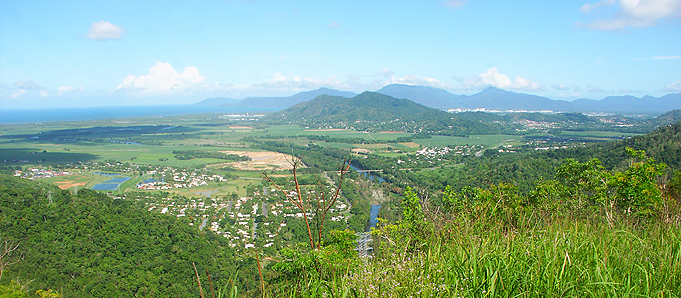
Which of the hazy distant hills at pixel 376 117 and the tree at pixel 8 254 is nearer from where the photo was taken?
the tree at pixel 8 254

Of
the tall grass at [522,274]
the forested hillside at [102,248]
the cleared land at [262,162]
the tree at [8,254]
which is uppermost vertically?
the tall grass at [522,274]

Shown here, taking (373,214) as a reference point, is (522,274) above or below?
above

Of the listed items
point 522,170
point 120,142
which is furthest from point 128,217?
point 120,142

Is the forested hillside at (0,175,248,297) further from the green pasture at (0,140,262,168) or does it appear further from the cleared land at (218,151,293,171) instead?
the green pasture at (0,140,262,168)

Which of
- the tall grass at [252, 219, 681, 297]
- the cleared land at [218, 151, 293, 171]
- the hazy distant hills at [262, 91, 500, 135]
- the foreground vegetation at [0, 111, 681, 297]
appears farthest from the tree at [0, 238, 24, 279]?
the hazy distant hills at [262, 91, 500, 135]

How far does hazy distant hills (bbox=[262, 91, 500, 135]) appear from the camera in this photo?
71.6 metres

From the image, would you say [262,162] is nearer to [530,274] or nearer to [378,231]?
[378,231]

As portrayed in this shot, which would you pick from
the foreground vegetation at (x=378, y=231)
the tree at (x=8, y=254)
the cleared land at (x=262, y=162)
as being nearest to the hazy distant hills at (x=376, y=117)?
the foreground vegetation at (x=378, y=231)

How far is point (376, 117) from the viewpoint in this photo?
3445 inches

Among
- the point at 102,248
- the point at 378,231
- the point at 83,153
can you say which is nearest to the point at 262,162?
the point at 83,153

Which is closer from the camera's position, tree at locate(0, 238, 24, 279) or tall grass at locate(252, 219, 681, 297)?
tall grass at locate(252, 219, 681, 297)

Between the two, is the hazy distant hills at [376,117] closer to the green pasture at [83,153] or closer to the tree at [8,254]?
the green pasture at [83,153]

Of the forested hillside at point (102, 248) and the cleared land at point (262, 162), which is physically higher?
the forested hillside at point (102, 248)

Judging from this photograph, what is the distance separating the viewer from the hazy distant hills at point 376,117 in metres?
71.6
